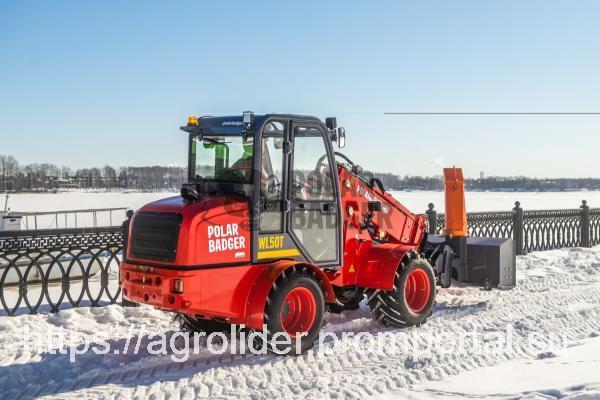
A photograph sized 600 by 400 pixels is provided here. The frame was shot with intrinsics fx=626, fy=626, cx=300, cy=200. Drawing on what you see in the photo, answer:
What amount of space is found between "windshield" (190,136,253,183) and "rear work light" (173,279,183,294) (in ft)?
4.21

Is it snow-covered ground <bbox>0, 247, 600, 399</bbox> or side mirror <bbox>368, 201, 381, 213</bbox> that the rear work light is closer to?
snow-covered ground <bbox>0, 247, 600, 399</bbox>

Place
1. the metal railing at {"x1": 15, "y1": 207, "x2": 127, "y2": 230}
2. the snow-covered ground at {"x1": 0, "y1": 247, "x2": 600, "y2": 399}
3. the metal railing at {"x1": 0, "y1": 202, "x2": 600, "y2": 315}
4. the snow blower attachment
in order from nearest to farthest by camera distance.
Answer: the snow-covered ground at {"x1": 0, "y1": 247, "x2": 600, "y2": 399}
the metal railing at {"x1": 0, "y1": 202, "x2": 600, "y2": 315}
the snow blower attachment
the metal railing at {"x1": 15, "y1": 207, "x2": 127, "y2": 230}

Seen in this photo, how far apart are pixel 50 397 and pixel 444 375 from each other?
140 inches

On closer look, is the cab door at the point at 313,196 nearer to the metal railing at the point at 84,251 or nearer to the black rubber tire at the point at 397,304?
the black rubber tire at the point at 397,304

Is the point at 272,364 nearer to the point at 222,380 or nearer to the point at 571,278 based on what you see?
the point at 222,380

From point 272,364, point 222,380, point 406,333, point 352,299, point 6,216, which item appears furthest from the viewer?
A: point 6,216

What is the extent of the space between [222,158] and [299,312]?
6.23 feet

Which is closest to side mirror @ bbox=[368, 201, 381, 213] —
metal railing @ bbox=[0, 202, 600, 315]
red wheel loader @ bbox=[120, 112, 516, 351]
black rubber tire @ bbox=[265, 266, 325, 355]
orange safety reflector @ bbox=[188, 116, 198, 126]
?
red wheel loader @ bbox=[120, 112, 516, 351]

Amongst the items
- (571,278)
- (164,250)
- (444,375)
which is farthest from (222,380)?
(571,278)

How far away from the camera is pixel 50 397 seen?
5441 millimetres

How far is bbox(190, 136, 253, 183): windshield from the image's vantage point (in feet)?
21.6

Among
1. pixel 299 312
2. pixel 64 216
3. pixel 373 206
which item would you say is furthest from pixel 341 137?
pixel 64 216

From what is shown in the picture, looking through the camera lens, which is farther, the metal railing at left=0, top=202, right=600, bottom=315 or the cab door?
the metal railing at left=0, top=202, right=600, bottom=315

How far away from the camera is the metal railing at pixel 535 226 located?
1559 cm
